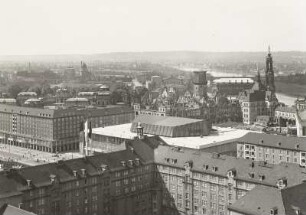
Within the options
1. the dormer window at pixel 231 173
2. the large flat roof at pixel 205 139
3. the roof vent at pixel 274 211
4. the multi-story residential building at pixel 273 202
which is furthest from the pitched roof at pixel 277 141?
the roof vent at pixel 274 211

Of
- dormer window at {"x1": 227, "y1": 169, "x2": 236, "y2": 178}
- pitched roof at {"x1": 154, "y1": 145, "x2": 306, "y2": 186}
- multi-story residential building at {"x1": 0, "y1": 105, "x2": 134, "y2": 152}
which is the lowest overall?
multi-story residential building at {"x1": 0, "y1": 105, "x2": 134, "y2": 152}

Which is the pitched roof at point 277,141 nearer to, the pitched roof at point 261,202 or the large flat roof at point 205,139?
the large flat roof at point 205,139

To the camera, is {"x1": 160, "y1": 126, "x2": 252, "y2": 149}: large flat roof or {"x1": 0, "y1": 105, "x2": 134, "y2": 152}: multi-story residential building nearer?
{"x1": 160, "y1": 126, "x2": 252, "y2": 149}: large flat roof

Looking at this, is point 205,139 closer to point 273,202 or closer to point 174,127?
point 174,127

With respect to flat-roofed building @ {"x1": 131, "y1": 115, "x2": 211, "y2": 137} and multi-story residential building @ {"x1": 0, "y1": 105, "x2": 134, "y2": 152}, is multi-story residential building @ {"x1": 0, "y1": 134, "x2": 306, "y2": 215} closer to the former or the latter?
flat-roofed building @ {"x1": 131, "y1": 115, "x2": 211, "y2": 137}

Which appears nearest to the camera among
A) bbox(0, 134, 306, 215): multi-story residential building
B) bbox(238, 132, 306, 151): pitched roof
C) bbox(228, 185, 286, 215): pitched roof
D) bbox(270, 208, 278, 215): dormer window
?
bbox(270, 208, 278, 215): dormer window

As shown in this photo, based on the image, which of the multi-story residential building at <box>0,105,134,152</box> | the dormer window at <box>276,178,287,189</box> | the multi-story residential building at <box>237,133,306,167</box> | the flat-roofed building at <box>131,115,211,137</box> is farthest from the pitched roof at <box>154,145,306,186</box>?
the multi-story residential building at <box>0,105,134,152</box>

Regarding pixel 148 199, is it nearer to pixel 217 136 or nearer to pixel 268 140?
pixel 268 140
